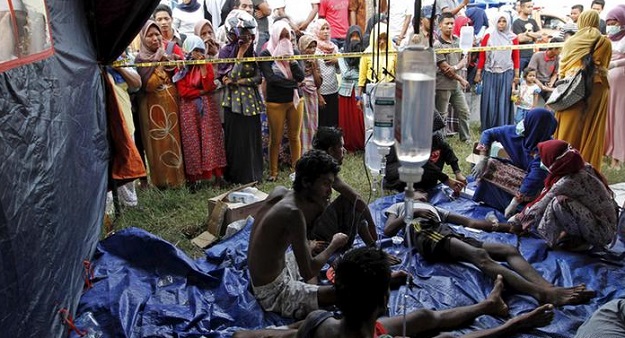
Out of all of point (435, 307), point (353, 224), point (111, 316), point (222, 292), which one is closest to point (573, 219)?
point (435, 307)

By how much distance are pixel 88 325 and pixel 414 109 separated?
2.36 metres

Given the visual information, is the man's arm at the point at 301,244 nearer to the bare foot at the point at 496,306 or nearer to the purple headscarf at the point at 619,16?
the bare foot at the point at 496,306

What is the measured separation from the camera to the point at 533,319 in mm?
2957

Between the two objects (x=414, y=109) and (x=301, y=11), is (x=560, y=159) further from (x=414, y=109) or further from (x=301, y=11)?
(x=301, y=11)

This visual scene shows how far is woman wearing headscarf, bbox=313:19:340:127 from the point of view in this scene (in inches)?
262

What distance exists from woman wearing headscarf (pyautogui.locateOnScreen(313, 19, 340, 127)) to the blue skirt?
2006mm

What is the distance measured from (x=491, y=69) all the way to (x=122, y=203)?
16.0 ft

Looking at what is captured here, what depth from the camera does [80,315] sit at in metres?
3.14

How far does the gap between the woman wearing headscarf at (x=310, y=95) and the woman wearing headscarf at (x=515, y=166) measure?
2.13 meters

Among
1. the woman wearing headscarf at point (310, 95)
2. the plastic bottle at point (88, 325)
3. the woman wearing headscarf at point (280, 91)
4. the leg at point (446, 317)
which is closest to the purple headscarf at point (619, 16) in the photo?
the woman wearing headscarf at point (310, 95)

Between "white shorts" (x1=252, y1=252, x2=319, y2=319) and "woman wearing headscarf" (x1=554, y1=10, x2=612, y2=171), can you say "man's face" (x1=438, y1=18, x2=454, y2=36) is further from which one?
"white shorts" (x1=252, y1=252, x2=319, y2=319)

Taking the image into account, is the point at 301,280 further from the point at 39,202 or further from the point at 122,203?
the point at 122,203

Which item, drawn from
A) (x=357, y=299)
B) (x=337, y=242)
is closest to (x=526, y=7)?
(x=337, y=242)

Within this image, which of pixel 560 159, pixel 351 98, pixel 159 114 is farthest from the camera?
pixel 351 98
